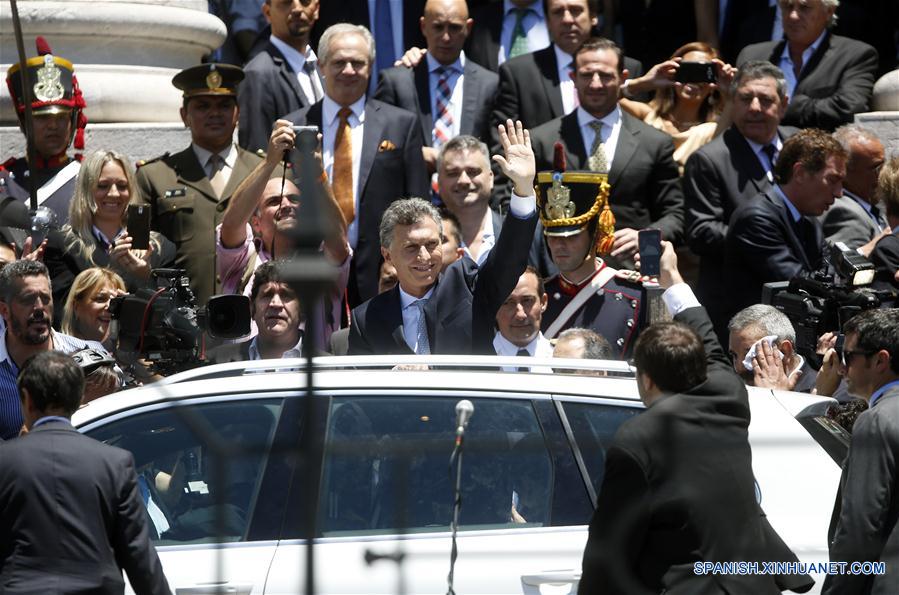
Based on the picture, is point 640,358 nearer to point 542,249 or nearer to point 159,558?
point 159,558

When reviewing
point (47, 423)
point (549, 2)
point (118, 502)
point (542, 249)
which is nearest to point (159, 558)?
point (118, 502)

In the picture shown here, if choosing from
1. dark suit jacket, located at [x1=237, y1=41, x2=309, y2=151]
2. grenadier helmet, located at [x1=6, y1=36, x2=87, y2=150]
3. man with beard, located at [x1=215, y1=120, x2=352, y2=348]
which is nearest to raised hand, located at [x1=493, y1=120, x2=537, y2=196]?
man with beard, located at [x1=215, y1=120, x2=352, y2=348]

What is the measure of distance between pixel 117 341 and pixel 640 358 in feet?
8.30

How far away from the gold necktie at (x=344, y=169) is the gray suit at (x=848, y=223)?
2.30m

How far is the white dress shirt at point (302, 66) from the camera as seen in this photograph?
8.88m

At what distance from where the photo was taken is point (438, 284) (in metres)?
6.65

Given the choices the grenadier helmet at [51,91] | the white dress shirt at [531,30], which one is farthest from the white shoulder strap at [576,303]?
the grenadier helmet at [51,91]

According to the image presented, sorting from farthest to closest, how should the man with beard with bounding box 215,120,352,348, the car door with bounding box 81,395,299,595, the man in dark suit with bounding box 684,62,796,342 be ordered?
the man in dark suit with bounding box 684,62,796,342, the man with beard with bounding box 215,120,352,348, the car door with bounding box 81,395,299,595

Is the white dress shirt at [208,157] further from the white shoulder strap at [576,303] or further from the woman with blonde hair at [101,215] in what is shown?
the white shoulder strap at [576,303]

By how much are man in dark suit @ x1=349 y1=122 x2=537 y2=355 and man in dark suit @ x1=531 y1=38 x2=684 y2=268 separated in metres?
1.43

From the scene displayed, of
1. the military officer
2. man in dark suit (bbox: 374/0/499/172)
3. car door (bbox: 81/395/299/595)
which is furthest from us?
man in dark suit (bbox: 374/0/499/172)

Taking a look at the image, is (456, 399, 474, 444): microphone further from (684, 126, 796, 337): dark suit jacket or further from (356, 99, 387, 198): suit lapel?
(356, 99, 387, 198): suit lapel

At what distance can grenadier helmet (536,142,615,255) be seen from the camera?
7168 mm

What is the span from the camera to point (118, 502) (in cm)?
491
